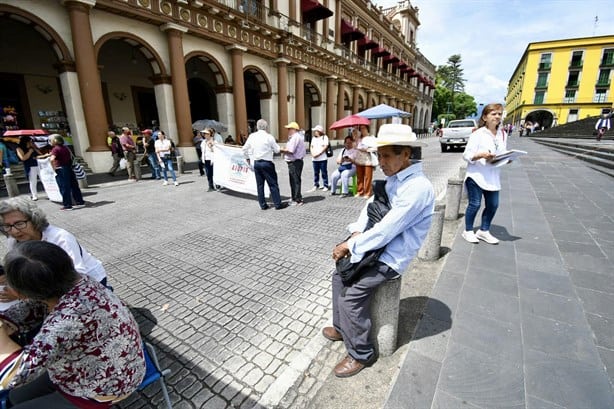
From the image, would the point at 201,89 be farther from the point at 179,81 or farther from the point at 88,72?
the point at 88,72

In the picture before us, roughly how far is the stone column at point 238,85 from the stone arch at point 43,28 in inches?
281

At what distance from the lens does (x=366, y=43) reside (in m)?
27.6

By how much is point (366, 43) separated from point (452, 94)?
5180cm

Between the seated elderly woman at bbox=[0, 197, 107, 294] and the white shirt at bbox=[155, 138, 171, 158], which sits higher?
the white shirt at bbox=[155, 138, 171, 158]

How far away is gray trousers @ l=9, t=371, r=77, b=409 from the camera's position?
1.40 metres

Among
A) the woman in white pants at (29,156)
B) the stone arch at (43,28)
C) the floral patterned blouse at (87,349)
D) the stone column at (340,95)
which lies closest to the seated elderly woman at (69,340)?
the floral patterned blouse at (87,349)

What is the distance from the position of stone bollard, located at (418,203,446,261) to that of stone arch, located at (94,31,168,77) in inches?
505

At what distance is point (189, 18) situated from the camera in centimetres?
1251

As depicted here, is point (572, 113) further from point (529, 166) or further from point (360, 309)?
point (360, 309)

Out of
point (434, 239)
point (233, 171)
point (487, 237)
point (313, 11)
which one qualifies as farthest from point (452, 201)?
point (313, 11)

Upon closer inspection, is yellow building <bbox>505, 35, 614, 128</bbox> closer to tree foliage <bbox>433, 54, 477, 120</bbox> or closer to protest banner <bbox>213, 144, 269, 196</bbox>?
tree foliage <bbox>433, 54, 477, 120</bbox>

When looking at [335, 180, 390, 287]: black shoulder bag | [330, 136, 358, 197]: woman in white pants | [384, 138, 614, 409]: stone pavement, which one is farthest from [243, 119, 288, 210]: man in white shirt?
[335, 180, 390, 287]: black shoulder bag

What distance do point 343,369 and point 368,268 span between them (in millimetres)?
793

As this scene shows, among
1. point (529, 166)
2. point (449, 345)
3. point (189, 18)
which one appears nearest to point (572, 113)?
point (529, 166)
